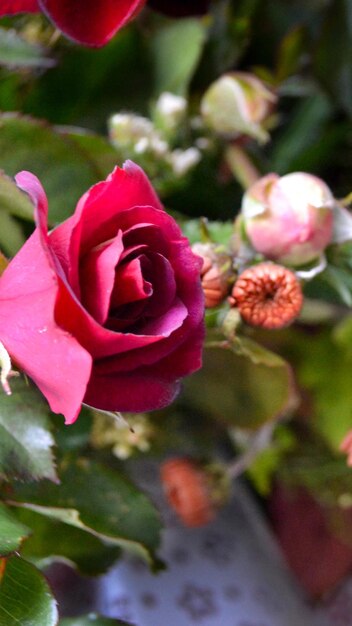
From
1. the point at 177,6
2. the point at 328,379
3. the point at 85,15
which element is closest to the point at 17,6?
the point at 85,15

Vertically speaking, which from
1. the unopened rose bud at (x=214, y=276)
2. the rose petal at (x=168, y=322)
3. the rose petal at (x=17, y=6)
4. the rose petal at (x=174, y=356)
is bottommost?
the unopened rose bud at (x=214, y=276)

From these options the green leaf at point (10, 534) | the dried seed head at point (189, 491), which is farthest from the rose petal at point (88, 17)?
the dried seed head at point (189, 491)

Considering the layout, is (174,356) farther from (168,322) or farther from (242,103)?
(242,103)

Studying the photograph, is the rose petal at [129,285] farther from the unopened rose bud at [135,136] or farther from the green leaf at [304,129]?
the green leaf at [304,129]

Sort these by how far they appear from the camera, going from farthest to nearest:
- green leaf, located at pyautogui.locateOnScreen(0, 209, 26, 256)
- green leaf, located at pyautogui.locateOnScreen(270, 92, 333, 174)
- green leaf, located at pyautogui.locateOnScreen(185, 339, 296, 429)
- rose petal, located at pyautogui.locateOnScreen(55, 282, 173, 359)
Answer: green leaf, located at pyautogui.locateOnScreen(270, 92, 333, 174) → green leaf, located at pyautogui.locateOnScreen(185, 339, 296, 429) → green leaf, located at pyautogui.locateOnScreen(0, 209, 26, 256) → rose petal, located at pyautogui.locateOnScreen(55, 282, 173, 359)

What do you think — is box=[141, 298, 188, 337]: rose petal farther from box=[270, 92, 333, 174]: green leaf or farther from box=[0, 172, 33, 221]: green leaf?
box=[270, 92, 333, 174]: green leaf

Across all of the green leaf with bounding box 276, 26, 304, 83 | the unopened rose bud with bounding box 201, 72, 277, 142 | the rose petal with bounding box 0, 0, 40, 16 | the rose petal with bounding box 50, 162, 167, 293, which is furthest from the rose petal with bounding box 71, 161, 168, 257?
the green leaf with bounding box 276, 26, 304, 83
